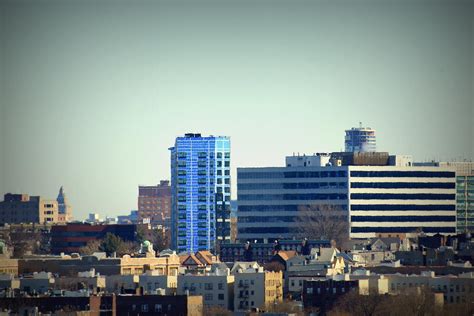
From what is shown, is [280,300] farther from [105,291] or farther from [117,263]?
[117,263]

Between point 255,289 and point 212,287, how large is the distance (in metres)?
3.02

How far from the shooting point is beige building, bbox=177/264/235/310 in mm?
161000

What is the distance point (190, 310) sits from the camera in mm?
145375

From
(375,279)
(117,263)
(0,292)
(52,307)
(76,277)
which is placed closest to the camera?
(52,307)

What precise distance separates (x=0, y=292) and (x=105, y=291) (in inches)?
352

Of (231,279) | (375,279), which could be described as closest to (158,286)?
(231,279)

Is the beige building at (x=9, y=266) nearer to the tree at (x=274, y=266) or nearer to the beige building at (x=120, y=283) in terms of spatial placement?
the beige building at (x=120, y=283)

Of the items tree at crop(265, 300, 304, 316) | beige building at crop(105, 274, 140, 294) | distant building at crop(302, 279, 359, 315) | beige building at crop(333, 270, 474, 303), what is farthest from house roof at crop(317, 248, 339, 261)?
tree at crop(265, 300, 304, 316)

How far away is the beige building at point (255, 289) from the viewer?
161462 millimetres

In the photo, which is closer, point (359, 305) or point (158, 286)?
point (359, 305)

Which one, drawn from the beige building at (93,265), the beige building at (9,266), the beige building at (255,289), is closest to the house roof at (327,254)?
the beige building at (93,265)

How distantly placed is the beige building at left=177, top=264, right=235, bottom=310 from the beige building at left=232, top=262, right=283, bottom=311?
1.77ft

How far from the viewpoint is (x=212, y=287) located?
163125 millimetres

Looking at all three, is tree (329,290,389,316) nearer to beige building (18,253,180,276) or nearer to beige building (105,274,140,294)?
beige building (105,274,140,294)
